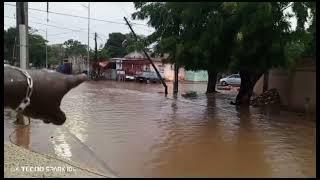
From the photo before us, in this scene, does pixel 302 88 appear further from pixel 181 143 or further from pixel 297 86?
pixel 181 143

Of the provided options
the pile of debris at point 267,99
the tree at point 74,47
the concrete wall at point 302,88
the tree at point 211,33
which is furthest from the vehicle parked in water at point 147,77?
the tree at point 211,33

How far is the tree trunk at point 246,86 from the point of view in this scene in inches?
763

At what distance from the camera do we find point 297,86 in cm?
1884

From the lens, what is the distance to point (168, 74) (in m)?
54.7

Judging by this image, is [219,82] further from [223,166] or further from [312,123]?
[223,166]

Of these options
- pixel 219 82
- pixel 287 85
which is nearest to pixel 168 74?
pixel 219 82

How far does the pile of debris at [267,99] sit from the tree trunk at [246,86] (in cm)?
Result: 48

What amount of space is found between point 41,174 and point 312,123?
414 inches

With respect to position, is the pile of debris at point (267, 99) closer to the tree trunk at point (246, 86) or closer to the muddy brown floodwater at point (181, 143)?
the tree trunk at point (246, 86)

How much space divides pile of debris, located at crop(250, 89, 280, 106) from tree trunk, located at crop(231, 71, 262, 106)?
48cm

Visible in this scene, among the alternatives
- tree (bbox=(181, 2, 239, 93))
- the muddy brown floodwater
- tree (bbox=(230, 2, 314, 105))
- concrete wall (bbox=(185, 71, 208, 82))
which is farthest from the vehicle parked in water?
tree (bbox=(230, 2, 314, 105))

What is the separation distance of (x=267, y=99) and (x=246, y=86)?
120 centimetres

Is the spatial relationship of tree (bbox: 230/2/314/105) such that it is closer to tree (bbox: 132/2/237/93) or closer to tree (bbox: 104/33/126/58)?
tree (bbox: 132/2/237/93)

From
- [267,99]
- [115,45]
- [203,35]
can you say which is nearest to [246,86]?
[267,99]
